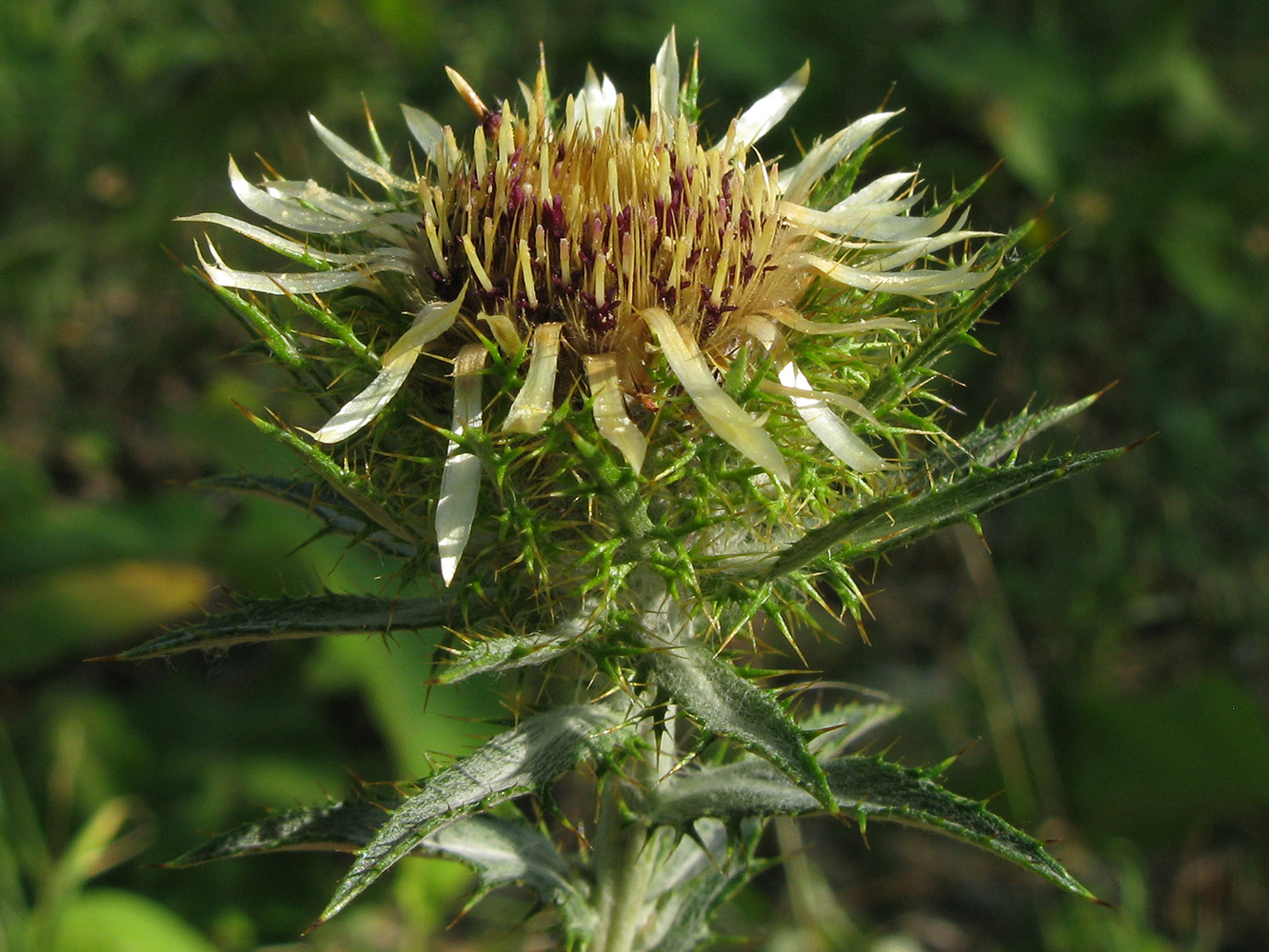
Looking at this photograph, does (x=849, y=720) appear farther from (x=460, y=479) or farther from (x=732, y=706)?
(x=460, y=479)

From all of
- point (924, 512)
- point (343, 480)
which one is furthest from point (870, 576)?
point (343, 480)

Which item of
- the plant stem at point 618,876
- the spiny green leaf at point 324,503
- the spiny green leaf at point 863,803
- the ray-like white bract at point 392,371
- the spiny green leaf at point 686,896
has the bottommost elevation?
the spiny green leaf at point 686,896

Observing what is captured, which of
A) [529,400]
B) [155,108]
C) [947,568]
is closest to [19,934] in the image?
[529,400]

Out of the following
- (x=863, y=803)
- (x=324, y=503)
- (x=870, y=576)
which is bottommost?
(x=870, y=576)

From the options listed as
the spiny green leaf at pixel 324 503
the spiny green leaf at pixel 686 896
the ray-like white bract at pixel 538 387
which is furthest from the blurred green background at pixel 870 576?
the ray-like white bract at pixel 538 387

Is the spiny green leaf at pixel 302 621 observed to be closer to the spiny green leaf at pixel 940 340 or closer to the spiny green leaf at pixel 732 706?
the spiny green leaf at pixel 732 706

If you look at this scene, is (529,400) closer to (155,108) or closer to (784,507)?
(784,507)
